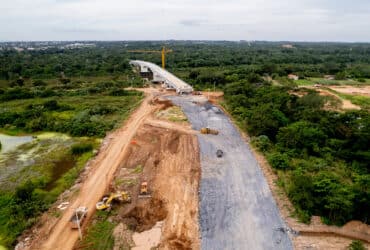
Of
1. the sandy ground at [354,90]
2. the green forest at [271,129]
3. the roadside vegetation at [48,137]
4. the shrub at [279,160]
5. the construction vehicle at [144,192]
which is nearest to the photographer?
the green forest at [271,129]

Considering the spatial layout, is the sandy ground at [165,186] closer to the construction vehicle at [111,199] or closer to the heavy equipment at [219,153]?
the construction vehicle at [111,199]

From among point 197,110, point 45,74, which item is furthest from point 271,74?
point 45,74

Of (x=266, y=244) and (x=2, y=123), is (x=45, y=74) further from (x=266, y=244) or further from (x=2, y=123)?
(x=266, y=244)

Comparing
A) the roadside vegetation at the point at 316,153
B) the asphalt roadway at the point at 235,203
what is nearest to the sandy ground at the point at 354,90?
the roadside vegetation at the point at 316,153

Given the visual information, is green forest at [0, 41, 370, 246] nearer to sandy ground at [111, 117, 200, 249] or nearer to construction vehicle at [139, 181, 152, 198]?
sandy ground at [111, 117, 200, 249]

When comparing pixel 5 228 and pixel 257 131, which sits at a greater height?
pixel 257 131
